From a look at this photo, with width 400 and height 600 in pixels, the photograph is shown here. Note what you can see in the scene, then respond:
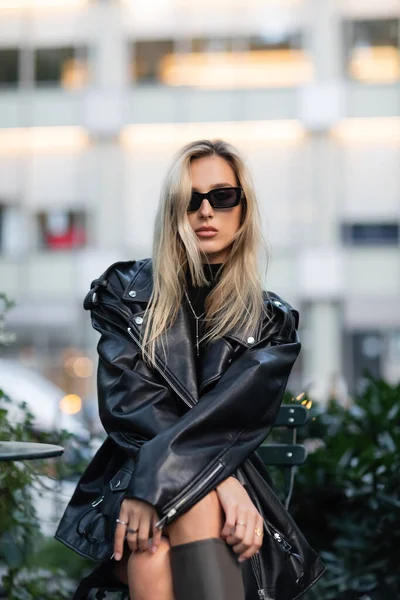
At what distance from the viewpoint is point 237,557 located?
207 centimetres

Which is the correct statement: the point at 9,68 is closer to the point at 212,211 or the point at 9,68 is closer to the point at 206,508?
the point at 212,211

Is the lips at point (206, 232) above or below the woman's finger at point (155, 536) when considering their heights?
above

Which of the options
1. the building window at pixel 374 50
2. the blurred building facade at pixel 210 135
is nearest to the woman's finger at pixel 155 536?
the blurred building facade at pixel 210 135

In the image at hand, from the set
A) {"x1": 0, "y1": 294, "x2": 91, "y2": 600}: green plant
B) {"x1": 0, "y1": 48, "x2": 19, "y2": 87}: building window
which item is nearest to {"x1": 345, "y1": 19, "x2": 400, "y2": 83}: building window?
{"x1": 0, "y1": 48, "x2": 19, "y2": 87}: building window

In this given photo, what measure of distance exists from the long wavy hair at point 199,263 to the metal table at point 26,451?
1.09ft

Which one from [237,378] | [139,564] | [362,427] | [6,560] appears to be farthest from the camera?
[362,427]

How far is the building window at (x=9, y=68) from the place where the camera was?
2303cm

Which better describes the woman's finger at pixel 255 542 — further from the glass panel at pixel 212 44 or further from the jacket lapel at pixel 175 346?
the glass panel at pixel 212 44

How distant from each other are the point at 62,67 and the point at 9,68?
1402mm

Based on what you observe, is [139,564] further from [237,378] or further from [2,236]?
[2,236]

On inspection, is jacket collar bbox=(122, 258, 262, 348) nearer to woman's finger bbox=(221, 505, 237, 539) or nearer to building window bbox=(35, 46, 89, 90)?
woman's finger bbox=(221, 505, 237, 539)

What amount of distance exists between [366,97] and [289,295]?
519 centimetres

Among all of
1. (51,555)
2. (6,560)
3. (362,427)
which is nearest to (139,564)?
(6,560)

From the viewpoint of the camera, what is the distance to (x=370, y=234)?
21391mm
